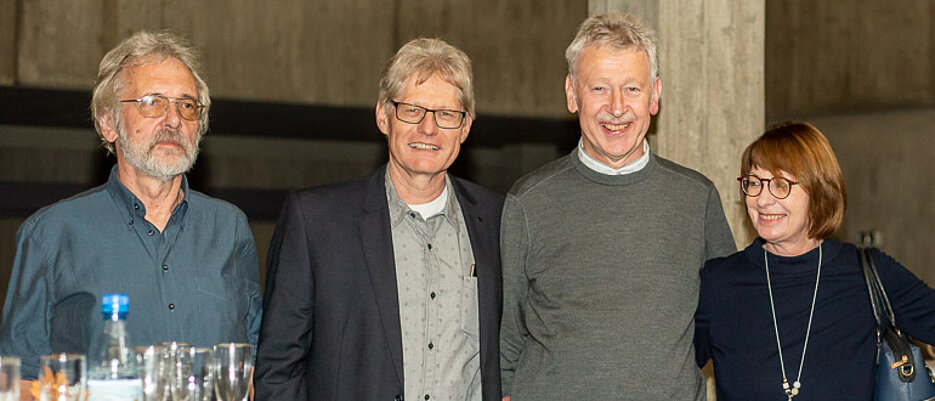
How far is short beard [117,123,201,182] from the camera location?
2715mm

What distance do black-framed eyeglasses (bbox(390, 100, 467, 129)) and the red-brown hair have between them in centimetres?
84

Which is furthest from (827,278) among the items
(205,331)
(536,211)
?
(205,331)

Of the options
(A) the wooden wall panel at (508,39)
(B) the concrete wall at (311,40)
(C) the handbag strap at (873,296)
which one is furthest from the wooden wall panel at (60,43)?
(C) the handbag strap at (873,296)

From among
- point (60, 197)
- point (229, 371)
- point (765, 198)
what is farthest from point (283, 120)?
point (229, 371)

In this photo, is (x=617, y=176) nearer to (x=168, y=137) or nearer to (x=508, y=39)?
(x=168, y=137)

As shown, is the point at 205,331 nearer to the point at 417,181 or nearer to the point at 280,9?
the point at 417,181

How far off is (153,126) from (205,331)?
578 mm

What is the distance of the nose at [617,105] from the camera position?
2732 mm

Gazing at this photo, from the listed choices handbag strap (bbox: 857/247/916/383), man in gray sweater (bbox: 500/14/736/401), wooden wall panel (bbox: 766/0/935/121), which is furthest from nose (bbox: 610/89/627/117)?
wooden wall panel (bbox: 766/0/935/121)

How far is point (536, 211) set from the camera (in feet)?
9.36

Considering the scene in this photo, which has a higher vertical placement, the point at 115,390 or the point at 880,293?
the point at 880,293

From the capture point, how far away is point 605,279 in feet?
8.98

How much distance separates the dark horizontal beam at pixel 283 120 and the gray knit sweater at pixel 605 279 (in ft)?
14.3

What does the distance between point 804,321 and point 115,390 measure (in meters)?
1.76
